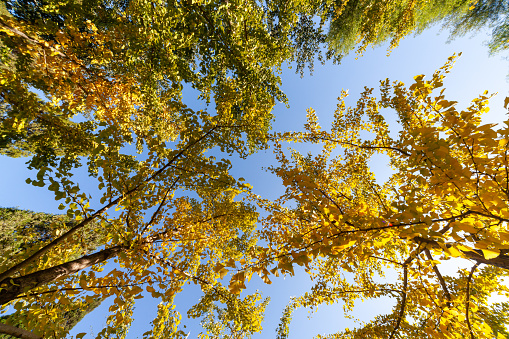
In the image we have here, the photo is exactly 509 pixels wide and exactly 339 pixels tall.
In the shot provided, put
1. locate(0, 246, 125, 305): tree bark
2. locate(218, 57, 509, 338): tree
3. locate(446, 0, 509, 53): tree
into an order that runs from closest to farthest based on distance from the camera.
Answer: locate(218, 57, 509, 338): tree → locate(0, 246, 125, 305): tree bark → locate(446, 0, 509, 53): tree

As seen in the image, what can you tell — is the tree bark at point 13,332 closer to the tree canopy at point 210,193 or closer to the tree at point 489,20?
the tree canopy at point 210,193

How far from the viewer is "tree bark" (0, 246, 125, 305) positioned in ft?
6.89

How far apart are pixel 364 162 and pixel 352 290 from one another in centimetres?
265

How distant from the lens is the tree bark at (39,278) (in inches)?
82.7

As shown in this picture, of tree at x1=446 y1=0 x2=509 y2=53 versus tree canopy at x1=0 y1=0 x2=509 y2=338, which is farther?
tree at x1=446 y1=0 x2=509 y2=53

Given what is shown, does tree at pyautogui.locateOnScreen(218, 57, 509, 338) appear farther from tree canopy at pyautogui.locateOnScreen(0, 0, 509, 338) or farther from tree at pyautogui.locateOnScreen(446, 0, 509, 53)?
tree at pyautogui.locateOnScreen(446, 0, 509, 53)

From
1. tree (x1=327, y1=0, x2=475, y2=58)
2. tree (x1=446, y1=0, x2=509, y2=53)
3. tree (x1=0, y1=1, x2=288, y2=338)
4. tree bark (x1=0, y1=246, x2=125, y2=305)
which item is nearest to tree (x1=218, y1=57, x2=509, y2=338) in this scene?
tree (x1=0, y1=1, x2=288, y2=338)

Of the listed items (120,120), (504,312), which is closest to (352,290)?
(504,312)

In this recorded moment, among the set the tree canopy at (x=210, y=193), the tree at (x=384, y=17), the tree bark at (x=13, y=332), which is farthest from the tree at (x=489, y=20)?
the tree bark at (x=13, y=332)

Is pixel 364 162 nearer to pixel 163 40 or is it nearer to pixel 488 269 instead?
pixel 488 269

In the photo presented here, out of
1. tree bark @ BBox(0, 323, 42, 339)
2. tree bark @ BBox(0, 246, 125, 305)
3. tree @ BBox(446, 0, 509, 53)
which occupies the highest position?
tree @ BBox(446, 0, 509, 53)

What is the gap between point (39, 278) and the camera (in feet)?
7.58

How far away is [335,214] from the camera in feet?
4.23

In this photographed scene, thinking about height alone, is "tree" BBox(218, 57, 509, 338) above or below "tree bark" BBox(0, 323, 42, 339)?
above
